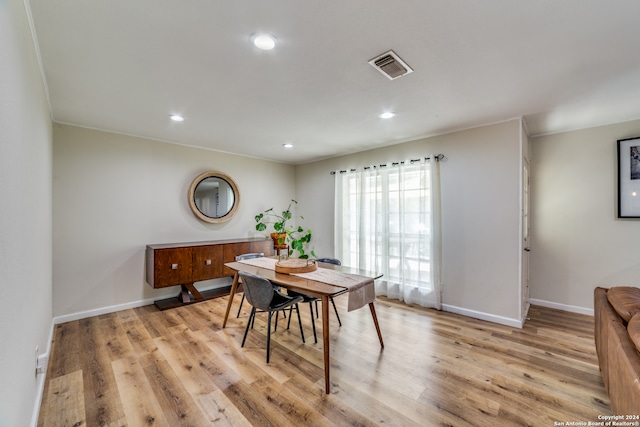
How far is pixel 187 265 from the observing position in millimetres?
3633

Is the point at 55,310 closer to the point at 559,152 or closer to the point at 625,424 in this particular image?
the point at 625,424

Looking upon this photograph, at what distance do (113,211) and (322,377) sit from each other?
3338 mm

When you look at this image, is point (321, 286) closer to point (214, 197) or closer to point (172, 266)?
point (172, 266)

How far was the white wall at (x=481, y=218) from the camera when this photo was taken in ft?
9.87

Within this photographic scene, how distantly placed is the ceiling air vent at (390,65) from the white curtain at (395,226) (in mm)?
1863

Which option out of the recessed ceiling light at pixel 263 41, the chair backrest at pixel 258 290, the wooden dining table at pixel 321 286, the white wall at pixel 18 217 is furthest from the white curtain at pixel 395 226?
the white wall at pixel 18 217

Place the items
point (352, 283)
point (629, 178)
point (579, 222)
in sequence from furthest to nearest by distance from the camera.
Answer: point (579, 222) < point (629, 178) < point (352, 283)

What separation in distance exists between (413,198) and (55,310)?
15.4 feet

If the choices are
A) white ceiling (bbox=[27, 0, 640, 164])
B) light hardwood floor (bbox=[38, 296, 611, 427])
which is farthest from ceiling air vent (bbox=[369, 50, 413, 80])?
light hardwood floor (bbox=[38, 296, 611, 427])

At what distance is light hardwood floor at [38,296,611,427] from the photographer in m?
1.71

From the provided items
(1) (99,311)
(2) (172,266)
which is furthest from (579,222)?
(1) (99,311)

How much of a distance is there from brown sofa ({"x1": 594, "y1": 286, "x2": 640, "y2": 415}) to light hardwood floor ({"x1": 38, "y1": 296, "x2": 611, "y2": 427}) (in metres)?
0.50

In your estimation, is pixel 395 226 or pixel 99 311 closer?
pixel 99 311

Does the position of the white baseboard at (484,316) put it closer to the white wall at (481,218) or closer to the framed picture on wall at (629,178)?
the white wall at (481,218)
